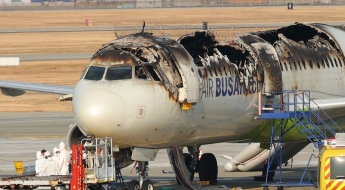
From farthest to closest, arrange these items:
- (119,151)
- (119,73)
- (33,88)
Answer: (33,88) → (119,151) → (119,73)

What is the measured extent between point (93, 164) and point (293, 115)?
6827 millimetres

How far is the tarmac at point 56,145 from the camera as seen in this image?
33.9 meters

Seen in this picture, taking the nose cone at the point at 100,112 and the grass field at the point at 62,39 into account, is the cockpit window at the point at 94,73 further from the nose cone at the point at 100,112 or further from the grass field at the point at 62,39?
the grass field at the point at 62,39

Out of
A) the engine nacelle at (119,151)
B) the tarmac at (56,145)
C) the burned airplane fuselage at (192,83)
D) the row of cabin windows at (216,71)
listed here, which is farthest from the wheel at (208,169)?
the row of cabin windows at (216,71)

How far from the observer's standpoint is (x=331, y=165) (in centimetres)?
2478

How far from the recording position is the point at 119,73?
2520 cm

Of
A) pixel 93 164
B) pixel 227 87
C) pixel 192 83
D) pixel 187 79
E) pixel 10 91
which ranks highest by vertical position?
pixel 187 79

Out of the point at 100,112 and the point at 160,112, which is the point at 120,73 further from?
the point at 100,112

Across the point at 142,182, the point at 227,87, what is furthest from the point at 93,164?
the point at 227,87

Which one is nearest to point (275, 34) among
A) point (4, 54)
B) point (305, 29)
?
point (305, 29)

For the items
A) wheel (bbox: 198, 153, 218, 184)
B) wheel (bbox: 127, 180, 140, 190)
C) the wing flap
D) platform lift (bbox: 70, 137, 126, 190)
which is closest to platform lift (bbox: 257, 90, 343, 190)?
wheel (bbox: 198, 153, 218, 184)

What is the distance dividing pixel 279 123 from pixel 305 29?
4.94m

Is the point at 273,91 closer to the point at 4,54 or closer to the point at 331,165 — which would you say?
the point at 331,165

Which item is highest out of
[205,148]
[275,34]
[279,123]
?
[275,34]
